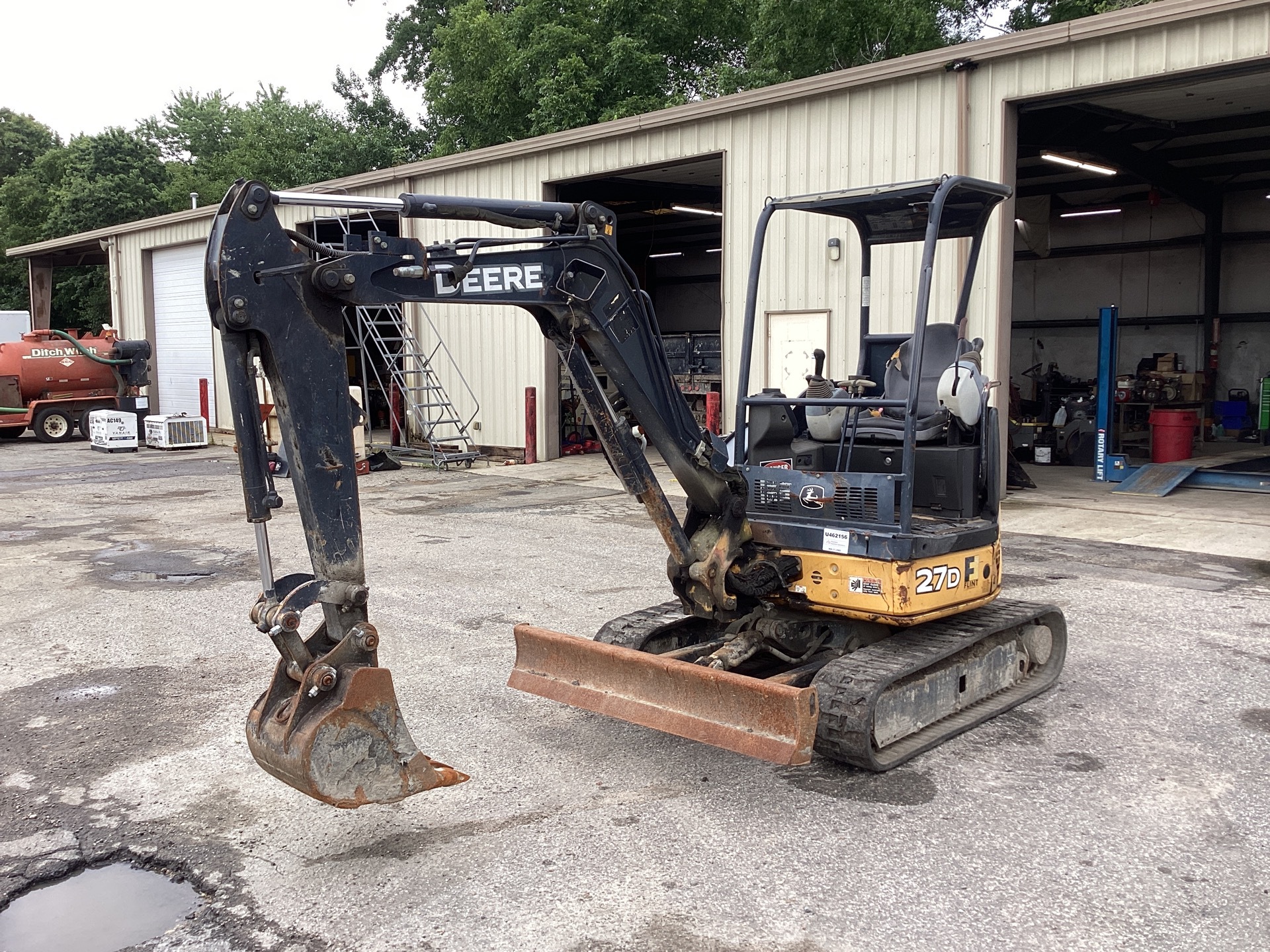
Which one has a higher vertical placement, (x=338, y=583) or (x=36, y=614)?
(x=338, y=583)

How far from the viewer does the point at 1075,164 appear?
1750 centimetres

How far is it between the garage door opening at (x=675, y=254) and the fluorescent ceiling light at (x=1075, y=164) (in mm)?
5004

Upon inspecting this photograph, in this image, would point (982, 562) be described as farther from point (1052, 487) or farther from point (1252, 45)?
point (1052, 487)

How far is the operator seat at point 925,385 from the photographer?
6.04 m

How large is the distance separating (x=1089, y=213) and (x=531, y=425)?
1317 centimetres

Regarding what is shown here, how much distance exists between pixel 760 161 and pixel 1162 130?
6.58 m

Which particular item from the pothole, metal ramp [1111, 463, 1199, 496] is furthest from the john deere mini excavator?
metal ramp [1111, 463, 1199, 496]

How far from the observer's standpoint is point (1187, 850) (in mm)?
4469

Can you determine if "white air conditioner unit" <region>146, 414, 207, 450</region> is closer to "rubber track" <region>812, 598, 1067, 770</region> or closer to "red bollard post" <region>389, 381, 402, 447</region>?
"red bollard post" <region>389, 381, 402, 447</region>

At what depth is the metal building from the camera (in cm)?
1241

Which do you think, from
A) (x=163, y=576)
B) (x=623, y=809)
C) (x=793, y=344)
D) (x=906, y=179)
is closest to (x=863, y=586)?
(x=623, y=809)

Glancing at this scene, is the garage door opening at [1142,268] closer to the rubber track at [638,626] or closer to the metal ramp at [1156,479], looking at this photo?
the metal ramp at [1156,479]

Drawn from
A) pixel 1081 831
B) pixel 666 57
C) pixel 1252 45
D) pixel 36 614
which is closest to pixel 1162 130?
pixel 1252 45

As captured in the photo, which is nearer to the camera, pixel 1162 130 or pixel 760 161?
pixel 760 161
